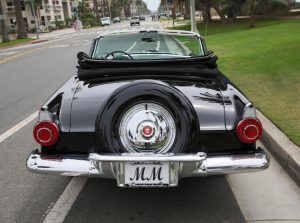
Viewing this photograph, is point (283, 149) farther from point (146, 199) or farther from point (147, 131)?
point (147, 131)

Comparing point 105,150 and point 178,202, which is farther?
point 178,202

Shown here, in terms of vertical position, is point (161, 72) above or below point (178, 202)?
above

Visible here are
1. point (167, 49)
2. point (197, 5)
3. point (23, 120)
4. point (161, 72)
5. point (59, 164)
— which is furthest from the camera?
point (197, 5)

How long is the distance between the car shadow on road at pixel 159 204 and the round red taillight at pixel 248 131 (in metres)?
0.70

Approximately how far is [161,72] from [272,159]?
177 centimetres

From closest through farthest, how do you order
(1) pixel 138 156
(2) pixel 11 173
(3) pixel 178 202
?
1. (1) pixel 138 156
2. (3) pixel 178 202
3. (2) pixel 11 173

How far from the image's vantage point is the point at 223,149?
372 cm

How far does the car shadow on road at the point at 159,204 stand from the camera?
3.84m

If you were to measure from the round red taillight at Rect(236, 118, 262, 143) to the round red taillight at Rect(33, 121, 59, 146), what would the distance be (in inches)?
60.0

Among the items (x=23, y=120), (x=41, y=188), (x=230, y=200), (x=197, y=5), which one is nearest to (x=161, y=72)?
(x=230, y=200)

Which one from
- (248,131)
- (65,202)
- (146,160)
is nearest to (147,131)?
(146,160)

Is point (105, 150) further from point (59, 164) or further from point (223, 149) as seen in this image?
point (223, 149)

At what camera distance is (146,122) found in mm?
3543

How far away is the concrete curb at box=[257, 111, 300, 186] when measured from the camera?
15.0 ft
